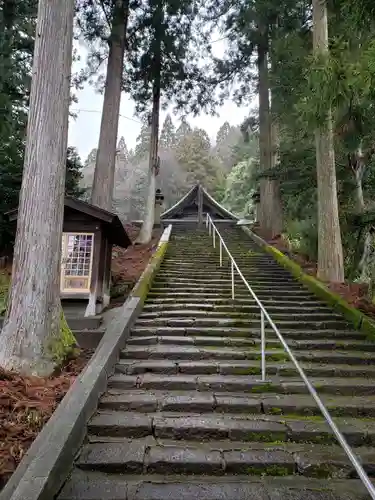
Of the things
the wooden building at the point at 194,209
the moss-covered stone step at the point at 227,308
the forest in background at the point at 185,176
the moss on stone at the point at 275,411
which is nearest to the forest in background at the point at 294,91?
the moss-covered stone step at the point at 227,308

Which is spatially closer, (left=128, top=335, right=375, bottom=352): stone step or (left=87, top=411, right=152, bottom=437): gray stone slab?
(left=87, top=411, right=152, bottom=437): gray stone slab

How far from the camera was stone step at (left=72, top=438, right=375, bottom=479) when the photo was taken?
9.78ft

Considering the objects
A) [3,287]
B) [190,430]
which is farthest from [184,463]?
[3,287]

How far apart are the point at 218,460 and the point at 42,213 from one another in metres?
3.73

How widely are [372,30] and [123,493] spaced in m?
6.61

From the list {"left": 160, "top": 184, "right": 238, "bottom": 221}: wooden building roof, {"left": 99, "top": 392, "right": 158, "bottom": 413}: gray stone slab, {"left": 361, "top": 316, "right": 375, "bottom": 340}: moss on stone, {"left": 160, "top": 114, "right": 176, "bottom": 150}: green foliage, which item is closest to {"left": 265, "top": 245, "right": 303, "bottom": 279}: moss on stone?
{"left": 361, "top": 316, "right": 375, "bottom": 340}: moss on stone

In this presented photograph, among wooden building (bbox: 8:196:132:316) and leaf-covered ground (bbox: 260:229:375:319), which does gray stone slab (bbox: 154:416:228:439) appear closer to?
leaf-covered ground (bbox: 260:229:375:319)

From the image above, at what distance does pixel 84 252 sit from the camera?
27.8 ft

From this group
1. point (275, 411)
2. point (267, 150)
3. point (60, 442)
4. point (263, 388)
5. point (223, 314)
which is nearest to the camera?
point (60, 442)

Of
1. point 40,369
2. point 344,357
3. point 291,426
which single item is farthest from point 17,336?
point 344,357

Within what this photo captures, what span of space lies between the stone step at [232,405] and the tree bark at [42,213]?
128 centimetres

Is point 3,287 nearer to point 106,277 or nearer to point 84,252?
point 84,252

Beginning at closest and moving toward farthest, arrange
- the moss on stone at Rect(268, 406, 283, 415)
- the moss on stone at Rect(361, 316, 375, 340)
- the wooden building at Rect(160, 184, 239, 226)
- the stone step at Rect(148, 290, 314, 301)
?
1. the moss on stone at Rect(268, 406, 283, 415)
2. the moss on stone at Rect(361, 316, 375, 340)
3. the stone step at Rect(148, 290, 314, 301)
4. the wooden building at Rect(160, 184, 239, 226)

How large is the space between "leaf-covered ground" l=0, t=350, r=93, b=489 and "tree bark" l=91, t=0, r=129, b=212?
7.77m
